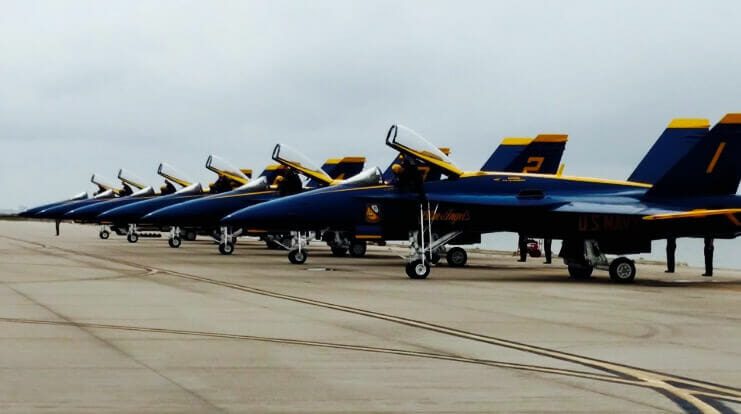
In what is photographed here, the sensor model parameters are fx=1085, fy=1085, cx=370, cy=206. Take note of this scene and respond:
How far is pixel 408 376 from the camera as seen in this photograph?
27.4 feet

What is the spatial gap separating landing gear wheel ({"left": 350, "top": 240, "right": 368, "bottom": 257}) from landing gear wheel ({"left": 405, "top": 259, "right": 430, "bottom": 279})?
40.9 feet

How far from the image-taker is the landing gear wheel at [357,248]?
34.1m

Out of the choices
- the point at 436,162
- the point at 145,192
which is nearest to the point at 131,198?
the point at 145,192

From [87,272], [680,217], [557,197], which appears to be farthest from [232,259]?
[680,217]

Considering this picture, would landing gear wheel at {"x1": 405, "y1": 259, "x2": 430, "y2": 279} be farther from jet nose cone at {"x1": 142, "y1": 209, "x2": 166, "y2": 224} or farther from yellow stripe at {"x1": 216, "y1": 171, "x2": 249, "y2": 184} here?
yellow stripe at {"x1": 216, "y1": 171, "x2": 249, "y2": 184}

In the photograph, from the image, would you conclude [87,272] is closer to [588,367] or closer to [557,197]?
[557,197]

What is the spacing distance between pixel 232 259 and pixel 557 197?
11.4 meters

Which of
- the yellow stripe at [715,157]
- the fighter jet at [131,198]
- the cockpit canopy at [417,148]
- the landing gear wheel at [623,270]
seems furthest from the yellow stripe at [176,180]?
the yellow stripe at [715,157]

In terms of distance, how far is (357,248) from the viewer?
34.3m

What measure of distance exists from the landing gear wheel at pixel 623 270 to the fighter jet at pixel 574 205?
0.02 m

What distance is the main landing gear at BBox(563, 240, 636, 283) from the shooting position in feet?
71.4

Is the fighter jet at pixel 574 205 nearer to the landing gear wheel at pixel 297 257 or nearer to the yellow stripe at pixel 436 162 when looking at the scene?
the yellow stripe at pixel 436 162

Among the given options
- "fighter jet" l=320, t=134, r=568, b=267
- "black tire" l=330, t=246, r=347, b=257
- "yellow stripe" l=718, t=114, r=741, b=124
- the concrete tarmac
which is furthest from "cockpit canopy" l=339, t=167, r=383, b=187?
"black tire" l=330, t=246, r=347, b=257

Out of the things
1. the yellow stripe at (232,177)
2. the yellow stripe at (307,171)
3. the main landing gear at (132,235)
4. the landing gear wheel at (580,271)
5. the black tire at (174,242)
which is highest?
the yellow stripe at (232,177)
